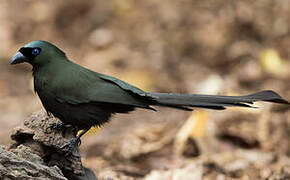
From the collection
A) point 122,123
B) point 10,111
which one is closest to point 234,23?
point 122,123

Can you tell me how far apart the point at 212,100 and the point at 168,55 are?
553cm

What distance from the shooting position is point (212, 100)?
415cm

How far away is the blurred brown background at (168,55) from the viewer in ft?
22.2

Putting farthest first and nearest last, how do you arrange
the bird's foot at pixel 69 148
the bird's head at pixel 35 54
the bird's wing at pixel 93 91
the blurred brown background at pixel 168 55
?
the blurred brown background at pixel 168 55, the bird's head at pixel 35 54, the bird's wing at pixel 93 91, the bird's foot at pixel 69 148

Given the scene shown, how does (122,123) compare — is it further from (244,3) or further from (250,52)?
(244,3)

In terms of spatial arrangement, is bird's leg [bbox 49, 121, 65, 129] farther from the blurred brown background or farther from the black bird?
the blurred brown background

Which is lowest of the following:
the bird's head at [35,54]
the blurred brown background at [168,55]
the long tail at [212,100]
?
the long tail at [212,100]

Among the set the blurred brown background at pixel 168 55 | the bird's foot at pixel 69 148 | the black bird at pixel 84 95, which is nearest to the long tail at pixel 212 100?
the black bird at pixel 84 95

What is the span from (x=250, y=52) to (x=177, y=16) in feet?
5.75

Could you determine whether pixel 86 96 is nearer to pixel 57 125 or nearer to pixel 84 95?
pixel 84 95

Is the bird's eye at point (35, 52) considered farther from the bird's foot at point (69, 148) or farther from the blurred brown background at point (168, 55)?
the blurred brown background at point (168, 55)

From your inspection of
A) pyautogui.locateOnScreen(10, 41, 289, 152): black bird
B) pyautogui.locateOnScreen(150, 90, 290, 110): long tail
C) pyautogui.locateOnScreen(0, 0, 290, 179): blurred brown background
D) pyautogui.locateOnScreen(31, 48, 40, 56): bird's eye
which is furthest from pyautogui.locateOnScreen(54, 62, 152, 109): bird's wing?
pyautogui.locateOnScreen(0, 0, 290, 179): blurred brown background

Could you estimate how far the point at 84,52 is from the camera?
9719 mm

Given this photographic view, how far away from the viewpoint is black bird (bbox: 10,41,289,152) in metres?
4.18
